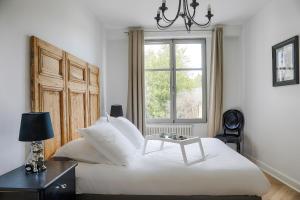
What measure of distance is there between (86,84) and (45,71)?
114 cm

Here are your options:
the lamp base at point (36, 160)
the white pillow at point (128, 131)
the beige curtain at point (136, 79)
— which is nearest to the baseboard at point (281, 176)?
the white pillow at point (128, 131)

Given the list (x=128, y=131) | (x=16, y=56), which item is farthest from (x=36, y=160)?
(x=128, y=131)

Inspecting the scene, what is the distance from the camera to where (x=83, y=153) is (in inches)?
90.5

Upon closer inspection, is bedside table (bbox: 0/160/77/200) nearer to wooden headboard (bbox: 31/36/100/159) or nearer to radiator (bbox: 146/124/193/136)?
wooden headboard (bbox: 31/36/100/159)

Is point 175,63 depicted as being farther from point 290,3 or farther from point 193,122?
Answer: point 290,3

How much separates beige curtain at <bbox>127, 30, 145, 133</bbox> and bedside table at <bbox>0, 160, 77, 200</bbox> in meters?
2.63

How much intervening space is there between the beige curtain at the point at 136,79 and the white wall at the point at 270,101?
192 cm

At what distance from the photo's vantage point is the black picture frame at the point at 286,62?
2.96m

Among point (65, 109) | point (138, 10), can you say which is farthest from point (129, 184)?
point (138, 10)

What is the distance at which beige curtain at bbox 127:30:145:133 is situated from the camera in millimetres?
4582

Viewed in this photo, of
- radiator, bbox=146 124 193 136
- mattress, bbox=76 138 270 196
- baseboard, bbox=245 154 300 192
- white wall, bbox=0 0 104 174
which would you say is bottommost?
baseboard, bbox=245 154 300 192

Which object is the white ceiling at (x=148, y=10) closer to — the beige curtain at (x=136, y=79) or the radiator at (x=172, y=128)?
the beige curtain at (x=136, y=79)

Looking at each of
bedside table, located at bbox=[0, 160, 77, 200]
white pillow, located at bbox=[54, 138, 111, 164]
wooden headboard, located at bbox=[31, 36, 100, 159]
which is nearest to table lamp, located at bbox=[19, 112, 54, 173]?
bedside table, located at bbox=[0, 160, 77, 200]

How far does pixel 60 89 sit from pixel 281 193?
2829 millimetres
